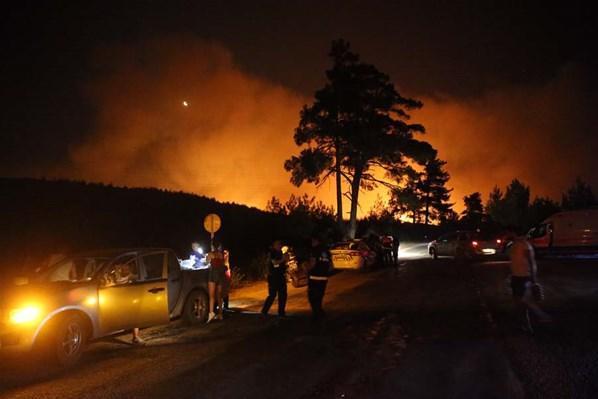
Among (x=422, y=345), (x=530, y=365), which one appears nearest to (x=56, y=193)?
(x=422, y=345)

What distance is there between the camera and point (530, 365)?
24.7 feet

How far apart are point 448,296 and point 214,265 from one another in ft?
22.2

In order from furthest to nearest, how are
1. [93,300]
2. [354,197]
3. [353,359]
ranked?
[354,197]
[93,300]
[353,359]

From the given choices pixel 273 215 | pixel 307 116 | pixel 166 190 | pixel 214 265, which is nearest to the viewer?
pixel 214 265

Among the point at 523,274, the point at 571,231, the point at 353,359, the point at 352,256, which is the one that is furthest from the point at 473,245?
the point at 353,359

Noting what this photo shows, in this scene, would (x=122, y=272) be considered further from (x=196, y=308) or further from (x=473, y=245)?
(x=473, y=245)

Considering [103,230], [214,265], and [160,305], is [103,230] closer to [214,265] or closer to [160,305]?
[214,265]

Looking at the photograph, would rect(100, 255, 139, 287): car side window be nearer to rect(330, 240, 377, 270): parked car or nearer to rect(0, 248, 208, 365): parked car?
rect(0, 248, 208, 365): parked car

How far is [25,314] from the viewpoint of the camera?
330 inches

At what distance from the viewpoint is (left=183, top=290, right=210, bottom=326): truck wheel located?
38.6 ft

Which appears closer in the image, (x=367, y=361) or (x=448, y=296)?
(x=367, y=361)

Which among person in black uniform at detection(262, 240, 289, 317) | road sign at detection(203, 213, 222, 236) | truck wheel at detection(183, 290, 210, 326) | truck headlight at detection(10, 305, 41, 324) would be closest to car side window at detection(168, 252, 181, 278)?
truck wheel at detection(183, 290, 210, 326)

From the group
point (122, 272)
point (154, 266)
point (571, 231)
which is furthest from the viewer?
point (571, 231)

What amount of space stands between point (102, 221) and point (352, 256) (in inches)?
431
